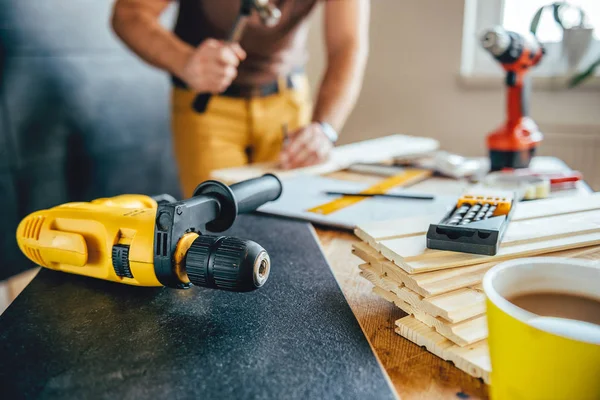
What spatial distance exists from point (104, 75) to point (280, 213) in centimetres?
114

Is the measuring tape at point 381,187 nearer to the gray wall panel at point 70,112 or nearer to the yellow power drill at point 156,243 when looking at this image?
the yellow power drill at point 156,243

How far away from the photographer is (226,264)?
1.39 ft

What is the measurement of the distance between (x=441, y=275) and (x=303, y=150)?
2.06 ft

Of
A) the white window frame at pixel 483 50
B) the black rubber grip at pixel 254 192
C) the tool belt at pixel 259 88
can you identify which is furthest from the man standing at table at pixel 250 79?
the white window frame at pixel 483 50

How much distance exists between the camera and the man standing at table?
1182mm

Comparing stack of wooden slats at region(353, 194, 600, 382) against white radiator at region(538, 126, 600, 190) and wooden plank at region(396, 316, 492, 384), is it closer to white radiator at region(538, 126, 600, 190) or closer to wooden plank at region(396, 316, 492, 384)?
wooden plank at region(396, 316, 492, 384)

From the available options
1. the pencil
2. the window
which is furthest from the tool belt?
the window

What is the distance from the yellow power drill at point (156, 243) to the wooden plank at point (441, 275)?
11 cm

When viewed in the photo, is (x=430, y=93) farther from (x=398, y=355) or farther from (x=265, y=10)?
(x=398, y=355)

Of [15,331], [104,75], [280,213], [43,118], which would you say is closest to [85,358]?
[15,331]

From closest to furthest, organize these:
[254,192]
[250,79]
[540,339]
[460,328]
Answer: [540,339] → [460,328] → [254,192] → [250,79]

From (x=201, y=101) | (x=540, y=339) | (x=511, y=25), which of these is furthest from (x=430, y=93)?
(x=540, y=339)

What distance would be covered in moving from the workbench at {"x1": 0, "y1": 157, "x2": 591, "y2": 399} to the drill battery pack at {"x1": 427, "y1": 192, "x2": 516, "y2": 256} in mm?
79

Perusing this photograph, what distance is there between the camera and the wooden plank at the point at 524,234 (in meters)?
0.46
